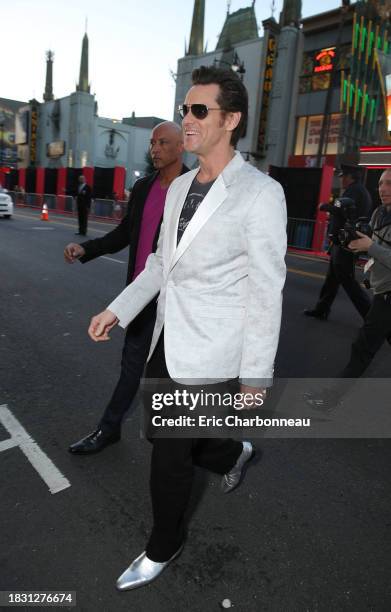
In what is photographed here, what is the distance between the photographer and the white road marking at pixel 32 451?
8.03 feet

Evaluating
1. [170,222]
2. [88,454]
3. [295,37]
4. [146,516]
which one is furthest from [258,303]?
[295,37]

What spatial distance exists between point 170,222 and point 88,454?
1.64 meters

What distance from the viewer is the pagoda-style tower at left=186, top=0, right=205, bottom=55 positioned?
3920cm

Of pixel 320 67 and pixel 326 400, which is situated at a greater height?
pixel 320 67

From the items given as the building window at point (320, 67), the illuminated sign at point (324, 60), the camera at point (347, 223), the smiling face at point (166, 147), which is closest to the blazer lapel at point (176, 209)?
the smiling face at point (166, 147)

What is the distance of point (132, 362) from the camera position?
2674 mm

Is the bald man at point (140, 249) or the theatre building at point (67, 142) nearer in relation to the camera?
the bald man at point (140, 249)

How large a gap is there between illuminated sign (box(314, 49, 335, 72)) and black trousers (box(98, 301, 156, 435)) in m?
26.2

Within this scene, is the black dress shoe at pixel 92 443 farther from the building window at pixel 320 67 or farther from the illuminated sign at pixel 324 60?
the illuminated sign at pixel 324 60

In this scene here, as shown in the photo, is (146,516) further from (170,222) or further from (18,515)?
(170,222)

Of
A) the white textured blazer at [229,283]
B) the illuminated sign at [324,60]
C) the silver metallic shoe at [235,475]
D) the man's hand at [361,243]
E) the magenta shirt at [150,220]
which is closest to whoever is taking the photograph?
the white textured blazer at [229,283]

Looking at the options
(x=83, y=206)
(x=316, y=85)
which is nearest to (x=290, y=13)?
(x=316, y=85)

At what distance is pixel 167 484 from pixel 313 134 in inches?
1055

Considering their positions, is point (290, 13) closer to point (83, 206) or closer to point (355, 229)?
point (83, 206)
